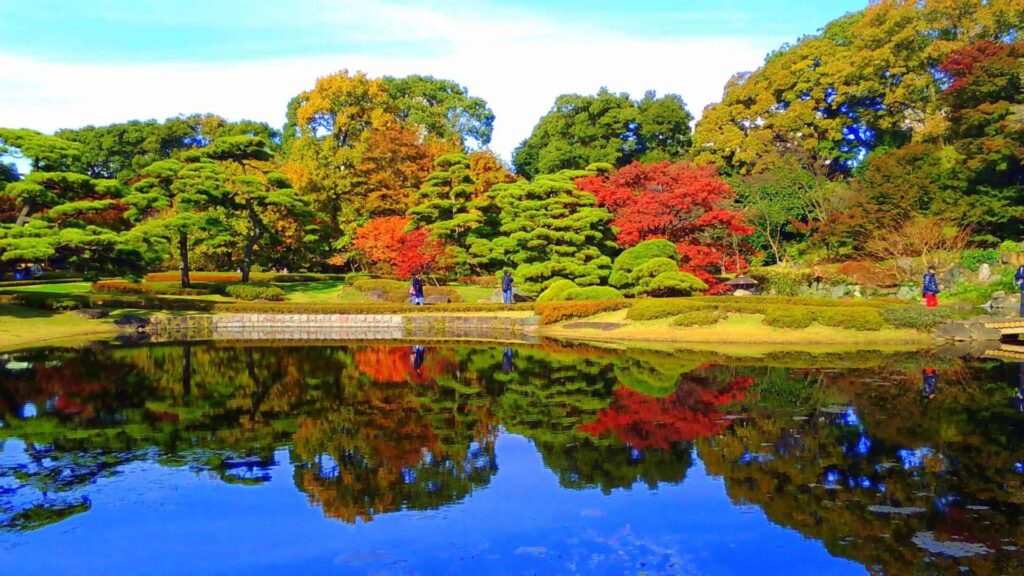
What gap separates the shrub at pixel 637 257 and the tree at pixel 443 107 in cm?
2310

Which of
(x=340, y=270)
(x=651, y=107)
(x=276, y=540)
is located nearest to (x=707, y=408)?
(x=276, y=540)

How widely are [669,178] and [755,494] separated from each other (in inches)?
960

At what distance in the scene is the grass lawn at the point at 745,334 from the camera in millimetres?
21812

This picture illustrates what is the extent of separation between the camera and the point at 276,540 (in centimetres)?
721

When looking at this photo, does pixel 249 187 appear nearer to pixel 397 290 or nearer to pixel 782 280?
pixel 397 290

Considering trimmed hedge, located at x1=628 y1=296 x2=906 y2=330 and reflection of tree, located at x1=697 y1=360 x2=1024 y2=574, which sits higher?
trimmed hedge, located at x1=628 y1=296 x2=906 y2=330

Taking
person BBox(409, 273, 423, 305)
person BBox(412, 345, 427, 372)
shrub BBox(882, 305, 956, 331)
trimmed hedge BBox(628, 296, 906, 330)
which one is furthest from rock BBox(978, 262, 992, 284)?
person BBox(409, 273, 423, 305)

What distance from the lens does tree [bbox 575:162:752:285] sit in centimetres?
2966

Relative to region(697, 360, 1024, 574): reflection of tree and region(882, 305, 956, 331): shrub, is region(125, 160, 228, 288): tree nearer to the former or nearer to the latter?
region(882, 305, 956, 331): shrub

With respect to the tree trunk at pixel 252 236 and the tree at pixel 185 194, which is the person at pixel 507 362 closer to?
the tree at pixel 185 194

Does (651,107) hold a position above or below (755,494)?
above

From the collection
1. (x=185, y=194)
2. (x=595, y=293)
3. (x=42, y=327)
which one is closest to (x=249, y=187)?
(x=185, y=194)

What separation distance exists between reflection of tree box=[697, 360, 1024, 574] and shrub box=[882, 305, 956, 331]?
8668 millimetres

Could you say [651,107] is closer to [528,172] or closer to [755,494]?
[528,172]
